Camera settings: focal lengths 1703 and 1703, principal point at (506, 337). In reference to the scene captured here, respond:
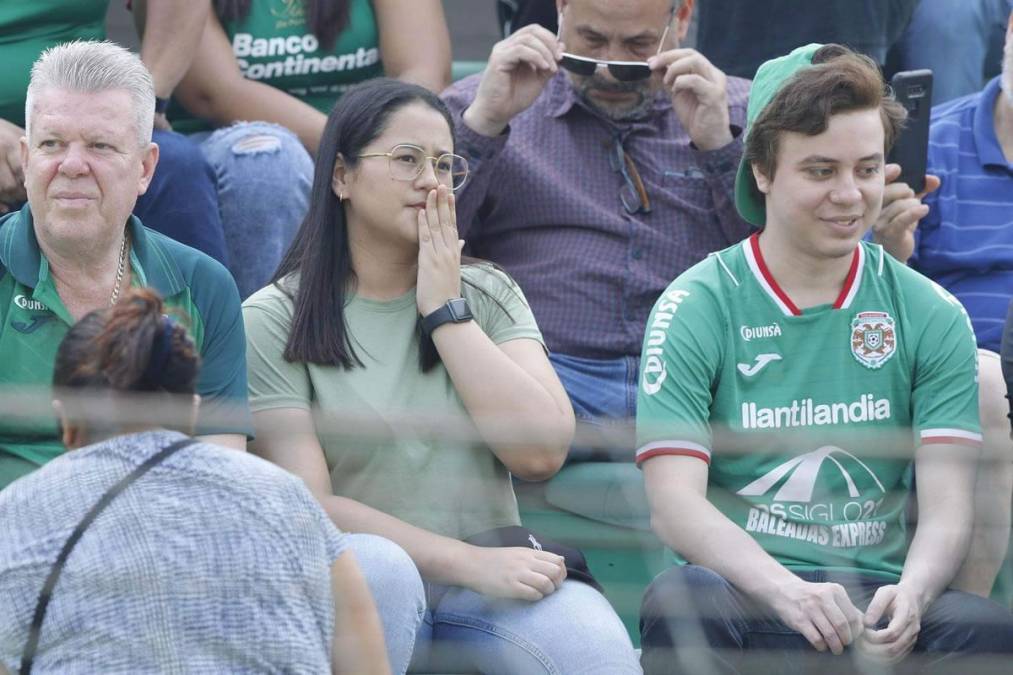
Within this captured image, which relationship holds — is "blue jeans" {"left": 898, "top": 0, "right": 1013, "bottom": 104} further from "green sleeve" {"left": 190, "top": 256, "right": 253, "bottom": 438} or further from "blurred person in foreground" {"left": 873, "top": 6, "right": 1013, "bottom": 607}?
"green sleeve" {"left": 190, "top": 256, "right": 253, "bottom": 438}

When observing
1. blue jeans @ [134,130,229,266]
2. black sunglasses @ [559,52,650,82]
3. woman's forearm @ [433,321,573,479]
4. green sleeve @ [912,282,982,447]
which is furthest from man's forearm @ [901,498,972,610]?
blue jeans @ [134,130,229,266]

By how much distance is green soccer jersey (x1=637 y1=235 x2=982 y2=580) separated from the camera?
257 centimetres

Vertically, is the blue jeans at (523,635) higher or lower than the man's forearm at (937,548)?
lower

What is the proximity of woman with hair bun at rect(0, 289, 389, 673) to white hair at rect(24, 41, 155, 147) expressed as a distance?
2.44ft

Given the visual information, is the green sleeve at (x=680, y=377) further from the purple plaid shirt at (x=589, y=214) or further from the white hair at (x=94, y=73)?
the white hair at (x=94, y=73)

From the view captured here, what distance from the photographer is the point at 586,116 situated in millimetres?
3359

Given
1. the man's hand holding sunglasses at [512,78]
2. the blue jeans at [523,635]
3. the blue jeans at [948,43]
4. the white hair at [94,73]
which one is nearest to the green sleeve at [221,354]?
the white hair at [94,73]

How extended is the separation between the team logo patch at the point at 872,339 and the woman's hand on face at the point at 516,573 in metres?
0.58

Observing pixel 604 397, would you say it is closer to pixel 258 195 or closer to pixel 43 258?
pixel 258 195

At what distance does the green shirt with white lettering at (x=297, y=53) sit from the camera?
139 inches

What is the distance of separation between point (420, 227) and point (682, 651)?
795 millimetres

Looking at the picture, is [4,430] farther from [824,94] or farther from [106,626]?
[824,94]

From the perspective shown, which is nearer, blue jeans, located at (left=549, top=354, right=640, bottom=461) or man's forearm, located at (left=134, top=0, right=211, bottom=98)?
blue jeans, located at (left=549, top=354, right=640, bottom=461)

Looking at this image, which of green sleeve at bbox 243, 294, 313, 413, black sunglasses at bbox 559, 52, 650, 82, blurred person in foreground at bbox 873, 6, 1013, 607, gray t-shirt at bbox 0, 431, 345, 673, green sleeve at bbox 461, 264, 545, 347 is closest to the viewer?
gray t-shirt at bbox 0, 431, 345, 673
